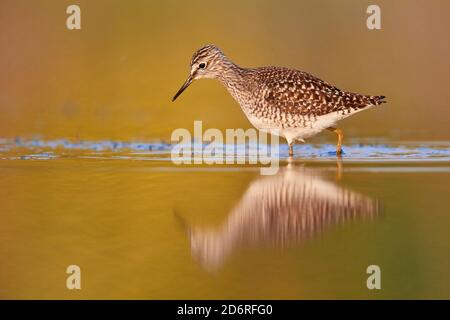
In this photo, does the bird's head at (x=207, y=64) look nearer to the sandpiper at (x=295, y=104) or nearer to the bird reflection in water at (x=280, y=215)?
the sandpiper at (x=295, y=104)

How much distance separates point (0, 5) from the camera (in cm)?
2559

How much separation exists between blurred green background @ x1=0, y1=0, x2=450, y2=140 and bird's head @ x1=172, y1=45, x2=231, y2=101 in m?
2.48

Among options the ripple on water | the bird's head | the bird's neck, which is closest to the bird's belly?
the ripple on water

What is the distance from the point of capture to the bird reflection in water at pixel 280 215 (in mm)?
6930

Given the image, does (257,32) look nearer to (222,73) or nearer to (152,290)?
(222,73)

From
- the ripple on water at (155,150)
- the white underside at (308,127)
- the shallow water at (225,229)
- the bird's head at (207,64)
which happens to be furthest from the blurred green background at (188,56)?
the shallow water at (225,229)

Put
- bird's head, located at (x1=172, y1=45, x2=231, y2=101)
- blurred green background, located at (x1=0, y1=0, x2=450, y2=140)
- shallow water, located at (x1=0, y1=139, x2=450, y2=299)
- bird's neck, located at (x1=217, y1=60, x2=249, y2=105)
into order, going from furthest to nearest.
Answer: blurred green background, located at (x1=0, y1=0, x2=450, y2=140), bird's head, located at (x1=172, y1=45, x2=231, y2=101), bird's neck, located at (x1=217, y1=60, x2=249, y2=105), shallow water, located at (x1=0, y1=139, x2=450, y2=299)

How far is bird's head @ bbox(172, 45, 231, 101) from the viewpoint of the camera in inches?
558

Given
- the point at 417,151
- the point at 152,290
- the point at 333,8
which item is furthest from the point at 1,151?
the point at 333,8

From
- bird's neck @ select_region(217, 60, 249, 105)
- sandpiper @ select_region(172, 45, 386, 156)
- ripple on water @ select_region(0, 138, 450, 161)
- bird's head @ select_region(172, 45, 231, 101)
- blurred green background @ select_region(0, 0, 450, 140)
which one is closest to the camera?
ripple on water @ select_region(0, 138, 450, 161)

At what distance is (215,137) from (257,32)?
1105cm

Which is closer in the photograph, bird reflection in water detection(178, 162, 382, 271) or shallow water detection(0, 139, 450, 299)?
shallow water detection(0, 139, 450, 299)

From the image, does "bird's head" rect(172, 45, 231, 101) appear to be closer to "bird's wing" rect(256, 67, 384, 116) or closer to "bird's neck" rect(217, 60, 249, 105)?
"bird's neck" rect(217, 60, 249, 105)

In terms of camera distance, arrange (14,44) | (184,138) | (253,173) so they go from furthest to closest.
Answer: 1. (14,44)
2. (184,138)
3. (253,173)
